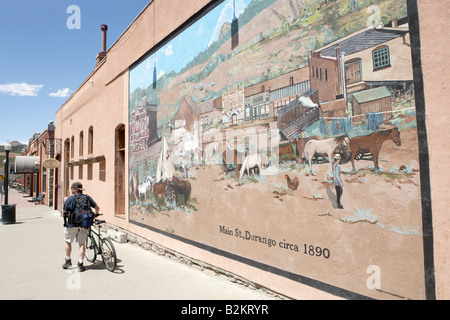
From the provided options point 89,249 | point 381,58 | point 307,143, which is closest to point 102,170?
point 89,249

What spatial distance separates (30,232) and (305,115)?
12.5 m

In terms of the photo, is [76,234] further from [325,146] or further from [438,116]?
[438,116]

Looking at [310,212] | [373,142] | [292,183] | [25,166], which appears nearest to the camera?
[373,142]

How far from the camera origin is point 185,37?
24.2ft

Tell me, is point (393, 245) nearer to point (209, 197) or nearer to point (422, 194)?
point (422, 194)

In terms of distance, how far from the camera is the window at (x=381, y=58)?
3491 millimetres

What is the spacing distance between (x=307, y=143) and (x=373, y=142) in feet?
3.04

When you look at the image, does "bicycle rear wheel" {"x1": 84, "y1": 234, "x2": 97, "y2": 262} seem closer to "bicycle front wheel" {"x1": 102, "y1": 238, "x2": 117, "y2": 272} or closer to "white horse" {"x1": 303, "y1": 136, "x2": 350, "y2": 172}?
"bicycle front wheel" {"x1": 102, "y1": 238, "x2": 117, "y2": 272}

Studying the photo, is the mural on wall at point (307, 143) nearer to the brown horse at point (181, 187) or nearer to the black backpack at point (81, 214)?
the brown horse at point (181, 187)

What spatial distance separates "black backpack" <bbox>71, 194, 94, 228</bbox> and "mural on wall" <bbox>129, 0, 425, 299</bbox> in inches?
79.0

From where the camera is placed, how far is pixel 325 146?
3.98 meters

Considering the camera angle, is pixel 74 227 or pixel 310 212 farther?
pixel 74 227

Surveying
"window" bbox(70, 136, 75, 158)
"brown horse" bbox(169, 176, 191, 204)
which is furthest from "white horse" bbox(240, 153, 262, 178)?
"window" bbox(70, 136, 75, 158)
